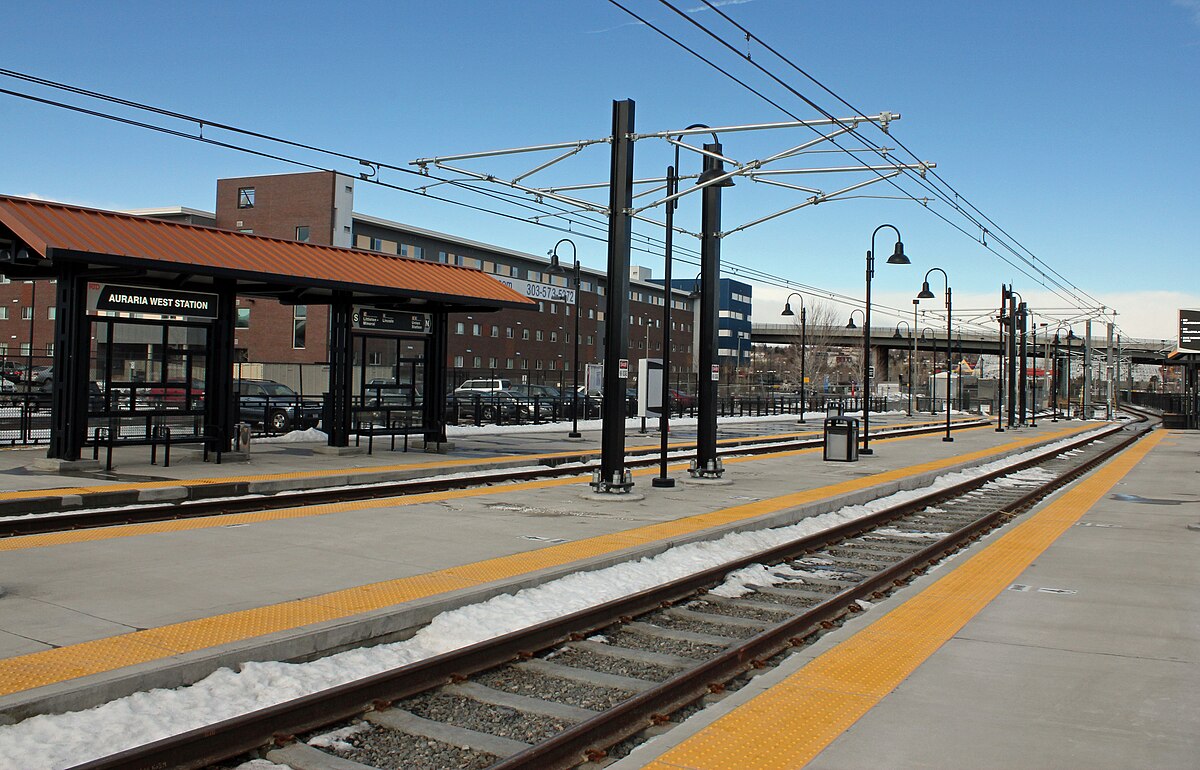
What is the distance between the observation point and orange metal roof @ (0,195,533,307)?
1586 cm

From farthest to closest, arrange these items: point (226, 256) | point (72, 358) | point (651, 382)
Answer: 1. point (651, 382)
2. point (226, 256)
3. point (72, 358)

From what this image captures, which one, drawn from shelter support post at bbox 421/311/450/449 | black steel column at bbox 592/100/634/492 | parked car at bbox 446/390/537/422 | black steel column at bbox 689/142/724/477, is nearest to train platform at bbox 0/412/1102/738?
black steel column at bbox 592/100/634/492

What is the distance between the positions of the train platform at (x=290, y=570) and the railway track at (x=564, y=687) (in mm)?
918

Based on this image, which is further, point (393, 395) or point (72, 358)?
point (393, 395)

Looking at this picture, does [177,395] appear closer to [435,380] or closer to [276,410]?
[435,380]

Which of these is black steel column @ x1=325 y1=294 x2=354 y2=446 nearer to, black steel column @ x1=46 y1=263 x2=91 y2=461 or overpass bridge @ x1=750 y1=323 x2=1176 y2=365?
black steel column @ x1=46 y1=263 x2=91 y2=461

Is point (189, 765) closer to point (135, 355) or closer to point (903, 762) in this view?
point (903, 762)

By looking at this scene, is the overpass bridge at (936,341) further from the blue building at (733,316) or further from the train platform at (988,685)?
the train platform at (988,685)

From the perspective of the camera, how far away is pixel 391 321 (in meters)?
22.6

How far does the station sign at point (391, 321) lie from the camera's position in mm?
22016

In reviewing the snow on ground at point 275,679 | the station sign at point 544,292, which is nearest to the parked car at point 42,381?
the snow on ground at point 275,679

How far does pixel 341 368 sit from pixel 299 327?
50.0 m

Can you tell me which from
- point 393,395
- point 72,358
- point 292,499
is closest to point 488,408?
point 393,395

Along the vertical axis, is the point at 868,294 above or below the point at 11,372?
above
